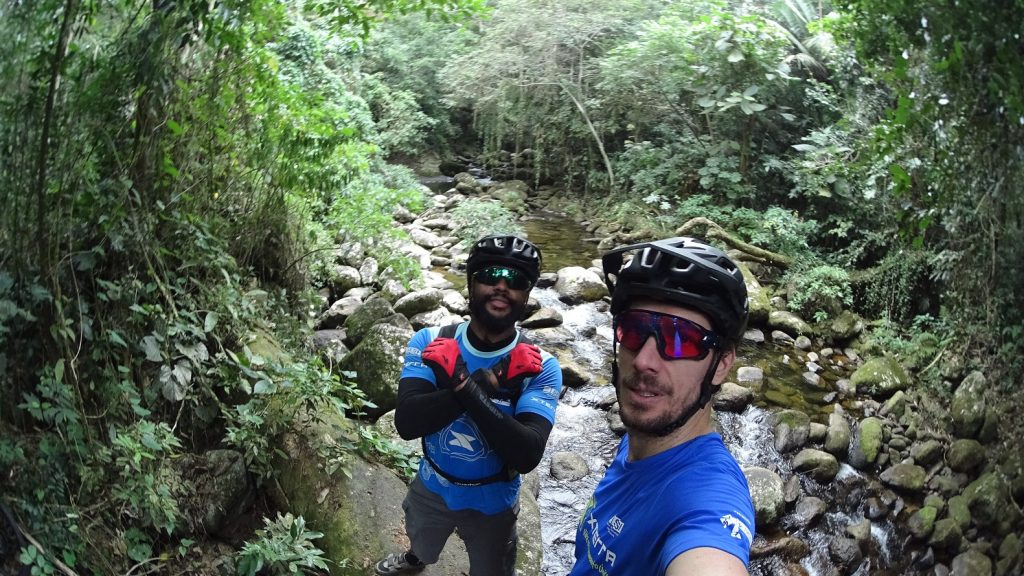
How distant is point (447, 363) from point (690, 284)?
3.55 ft

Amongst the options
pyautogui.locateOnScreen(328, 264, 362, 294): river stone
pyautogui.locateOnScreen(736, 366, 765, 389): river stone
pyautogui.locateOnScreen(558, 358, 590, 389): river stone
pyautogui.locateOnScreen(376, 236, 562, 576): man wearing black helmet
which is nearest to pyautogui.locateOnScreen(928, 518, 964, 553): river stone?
pyautogui.locateOnScreen(736, 366, 765, 389): river stone

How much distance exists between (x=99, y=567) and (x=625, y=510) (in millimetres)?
2646

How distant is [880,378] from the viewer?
804 cm

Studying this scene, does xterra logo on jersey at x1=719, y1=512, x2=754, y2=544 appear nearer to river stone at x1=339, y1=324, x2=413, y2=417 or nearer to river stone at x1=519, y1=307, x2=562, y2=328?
river stone at x1=339, y1=324, x2=413, y2=417

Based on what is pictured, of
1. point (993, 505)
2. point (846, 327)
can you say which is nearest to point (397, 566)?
point (993, 505)

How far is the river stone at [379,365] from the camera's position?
5836 millimetres

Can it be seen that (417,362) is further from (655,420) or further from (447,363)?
(655,420)

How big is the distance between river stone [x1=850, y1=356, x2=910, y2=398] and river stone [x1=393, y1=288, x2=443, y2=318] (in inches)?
237

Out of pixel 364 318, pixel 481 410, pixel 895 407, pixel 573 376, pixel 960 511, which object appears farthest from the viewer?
pixel 573 376

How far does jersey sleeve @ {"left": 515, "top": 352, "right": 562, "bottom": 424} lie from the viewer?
2.57 metres

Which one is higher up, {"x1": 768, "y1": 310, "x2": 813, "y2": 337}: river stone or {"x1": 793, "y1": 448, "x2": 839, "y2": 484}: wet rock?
{"x1": 793, "y1": 448, "x2": 839, "y2": 484}: wet rock

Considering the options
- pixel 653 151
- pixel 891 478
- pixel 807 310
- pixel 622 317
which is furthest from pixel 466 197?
pixel 622 317

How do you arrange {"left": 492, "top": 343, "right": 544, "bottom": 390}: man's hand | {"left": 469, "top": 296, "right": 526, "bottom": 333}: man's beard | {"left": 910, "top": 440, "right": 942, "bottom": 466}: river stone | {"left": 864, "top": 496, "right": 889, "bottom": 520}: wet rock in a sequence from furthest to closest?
{"left": 910, "top": 440, "right": 942, "bottom": 466}: river stone → {"left": 864, "top": 496, "right": 889, "bottom": 520}: wet rock → {"left": 469, "top": 296, "right": 526, "bottom": 333}: man's beard → {"left": 492, "top": 343, "right": 544, "bottom": 390}: man's hand

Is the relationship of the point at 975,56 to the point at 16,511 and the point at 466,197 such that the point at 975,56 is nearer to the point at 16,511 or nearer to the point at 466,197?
the point at 16,511
